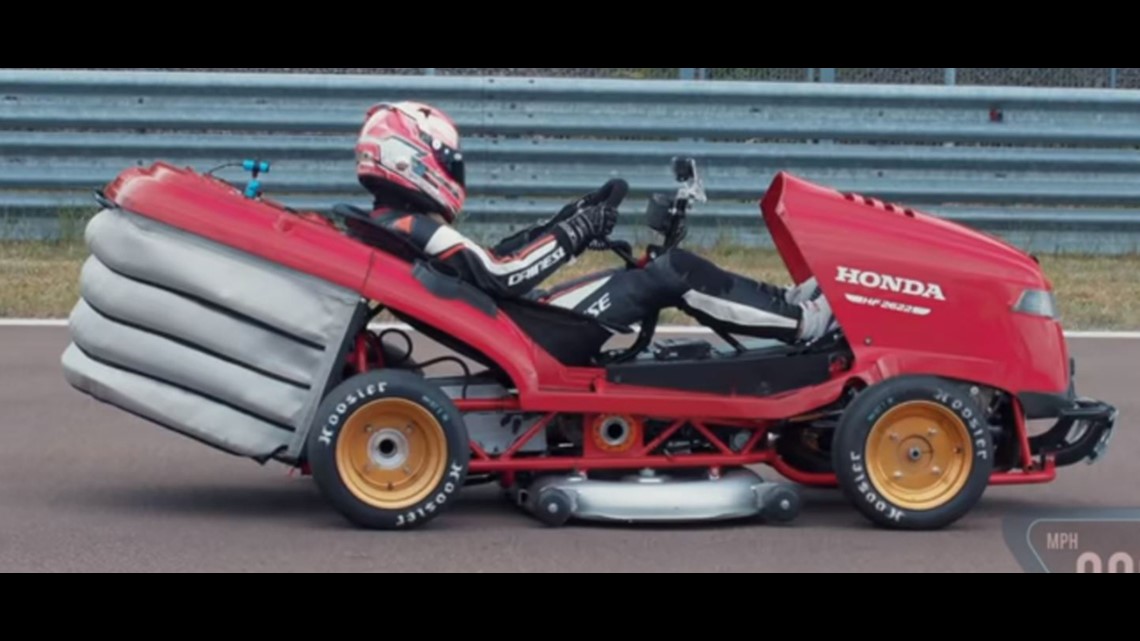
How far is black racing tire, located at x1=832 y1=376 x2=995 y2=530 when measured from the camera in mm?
7457

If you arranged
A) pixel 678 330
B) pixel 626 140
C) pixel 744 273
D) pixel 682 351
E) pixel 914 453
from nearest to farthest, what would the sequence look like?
pixel 914 453, pixel 682 351, pixel 678 330, pixel 744 273, pixel 626 140

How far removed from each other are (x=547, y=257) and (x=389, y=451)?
0.92 meters

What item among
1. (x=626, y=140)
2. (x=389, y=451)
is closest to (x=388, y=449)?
(x=389, y=451)

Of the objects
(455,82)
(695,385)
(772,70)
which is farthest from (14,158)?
(695,385)

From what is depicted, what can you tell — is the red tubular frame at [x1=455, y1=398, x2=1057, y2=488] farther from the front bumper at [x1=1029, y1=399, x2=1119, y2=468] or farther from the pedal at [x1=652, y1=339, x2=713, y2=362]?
the pedal at [x1=652, y1=339, x2=713, y2=362]

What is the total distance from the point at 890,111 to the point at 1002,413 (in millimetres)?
7105

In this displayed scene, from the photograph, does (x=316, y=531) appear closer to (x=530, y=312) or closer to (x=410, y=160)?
(x=530, y=312)

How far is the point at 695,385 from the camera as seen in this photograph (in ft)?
25.1

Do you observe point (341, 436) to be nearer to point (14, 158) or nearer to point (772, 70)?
point (14, 158)

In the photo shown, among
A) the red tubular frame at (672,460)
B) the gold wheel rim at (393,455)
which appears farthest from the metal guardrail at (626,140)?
the gold wheel rim at (393,455)

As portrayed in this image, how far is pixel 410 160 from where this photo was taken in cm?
763

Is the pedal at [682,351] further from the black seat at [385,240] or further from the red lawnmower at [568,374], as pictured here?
the black seat at [385,240]

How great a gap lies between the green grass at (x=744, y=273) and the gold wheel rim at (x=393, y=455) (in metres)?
5.21

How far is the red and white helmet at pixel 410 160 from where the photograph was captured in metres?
7.64
